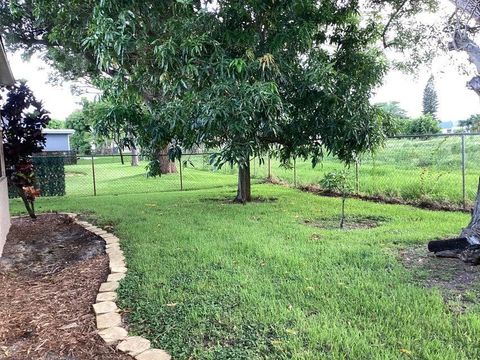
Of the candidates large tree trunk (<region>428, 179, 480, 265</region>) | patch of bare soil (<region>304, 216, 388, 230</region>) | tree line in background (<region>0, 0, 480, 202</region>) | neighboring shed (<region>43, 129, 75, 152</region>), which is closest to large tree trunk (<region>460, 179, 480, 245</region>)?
large tree trunk (<region>428, 179, 480, 265</region>)

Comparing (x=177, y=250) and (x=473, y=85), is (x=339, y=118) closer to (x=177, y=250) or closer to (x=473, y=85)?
(x=473, y=85)

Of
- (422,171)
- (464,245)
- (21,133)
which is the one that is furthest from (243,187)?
(464,245)

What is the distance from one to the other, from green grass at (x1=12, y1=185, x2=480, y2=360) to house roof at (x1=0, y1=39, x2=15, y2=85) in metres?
2.45

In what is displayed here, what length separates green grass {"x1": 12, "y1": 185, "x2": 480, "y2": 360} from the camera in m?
2.06

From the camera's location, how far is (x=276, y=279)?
3.07 m

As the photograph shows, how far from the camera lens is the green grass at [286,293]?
6.75ft

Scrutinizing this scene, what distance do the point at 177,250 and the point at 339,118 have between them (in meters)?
2.98

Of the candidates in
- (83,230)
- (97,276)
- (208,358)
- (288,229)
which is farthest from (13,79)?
(208,358)

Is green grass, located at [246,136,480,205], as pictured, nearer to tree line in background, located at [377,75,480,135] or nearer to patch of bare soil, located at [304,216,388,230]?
tree line in background, located at [377,75,480,135]

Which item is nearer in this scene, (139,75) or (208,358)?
(208,358)

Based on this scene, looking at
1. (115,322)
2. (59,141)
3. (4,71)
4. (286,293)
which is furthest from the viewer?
(59,141)

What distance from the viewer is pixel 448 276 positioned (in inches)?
120

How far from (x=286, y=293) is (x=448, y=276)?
1346 millimetres

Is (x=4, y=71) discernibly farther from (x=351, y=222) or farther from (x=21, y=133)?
(x=351, y=222)
